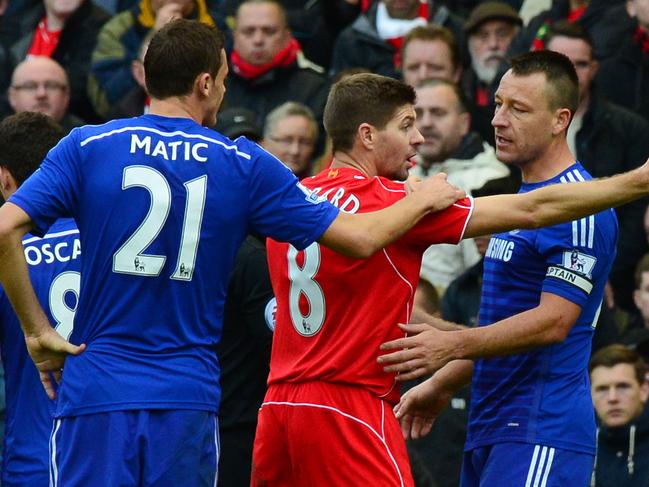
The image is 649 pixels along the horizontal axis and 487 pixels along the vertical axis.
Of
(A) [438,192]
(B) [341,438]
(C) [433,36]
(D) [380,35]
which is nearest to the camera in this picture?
(A) [438,192]

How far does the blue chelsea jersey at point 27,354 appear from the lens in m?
6.21

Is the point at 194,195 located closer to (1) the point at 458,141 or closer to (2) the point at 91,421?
(2) the point at 91,421

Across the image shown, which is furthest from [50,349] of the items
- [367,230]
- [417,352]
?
[417,352]

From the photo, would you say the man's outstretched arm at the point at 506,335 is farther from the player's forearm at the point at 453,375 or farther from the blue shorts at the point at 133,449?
the blue shorts at the point at 133,449

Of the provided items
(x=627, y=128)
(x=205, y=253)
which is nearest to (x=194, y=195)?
(x=205, y=253)

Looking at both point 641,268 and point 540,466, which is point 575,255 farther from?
point 641,268

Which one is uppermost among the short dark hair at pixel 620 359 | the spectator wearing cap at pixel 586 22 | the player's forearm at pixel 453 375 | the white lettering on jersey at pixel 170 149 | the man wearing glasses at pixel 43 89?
the spectator wearing cap at pixel 586 22

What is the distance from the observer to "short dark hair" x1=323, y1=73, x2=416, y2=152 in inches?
249

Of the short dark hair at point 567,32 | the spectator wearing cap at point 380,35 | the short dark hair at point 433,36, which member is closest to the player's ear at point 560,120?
the short dark hair at point 567,32

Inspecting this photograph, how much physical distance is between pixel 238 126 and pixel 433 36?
287 centimetres

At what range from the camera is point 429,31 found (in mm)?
11188

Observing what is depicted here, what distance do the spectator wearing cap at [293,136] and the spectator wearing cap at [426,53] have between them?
3.80 ft

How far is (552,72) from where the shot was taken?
6.70 metres

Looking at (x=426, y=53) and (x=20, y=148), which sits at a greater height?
(x=426, y=53)
